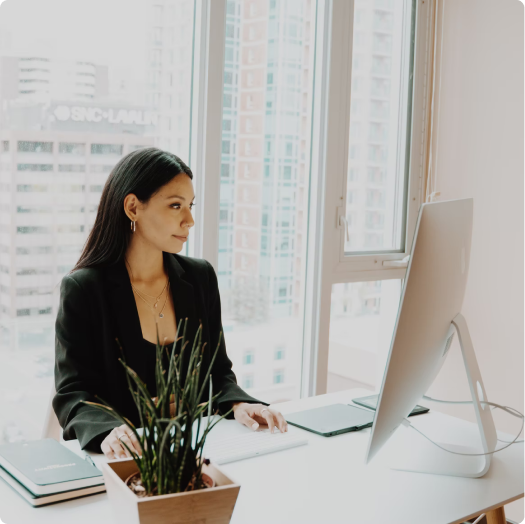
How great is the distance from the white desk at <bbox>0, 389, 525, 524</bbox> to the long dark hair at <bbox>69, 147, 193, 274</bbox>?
58 centimetres

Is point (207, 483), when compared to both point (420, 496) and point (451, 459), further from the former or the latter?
point (451, 459)

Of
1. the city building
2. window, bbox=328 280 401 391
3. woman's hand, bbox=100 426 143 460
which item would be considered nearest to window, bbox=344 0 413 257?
window, bbox=328 280 401 391

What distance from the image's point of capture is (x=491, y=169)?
294 centimetres

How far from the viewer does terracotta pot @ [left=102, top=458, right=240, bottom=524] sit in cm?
91

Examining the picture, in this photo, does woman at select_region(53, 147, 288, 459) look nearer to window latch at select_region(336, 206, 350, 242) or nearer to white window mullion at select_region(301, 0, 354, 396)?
white window mullion at select_region(301, 0, 354, 396)

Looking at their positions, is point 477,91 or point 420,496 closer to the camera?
point 420,496

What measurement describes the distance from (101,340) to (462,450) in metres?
0.94

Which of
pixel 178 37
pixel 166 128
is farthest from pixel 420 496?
pixel 178 37

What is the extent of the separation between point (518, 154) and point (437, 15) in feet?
2.69

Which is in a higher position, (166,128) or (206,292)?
(166,128)

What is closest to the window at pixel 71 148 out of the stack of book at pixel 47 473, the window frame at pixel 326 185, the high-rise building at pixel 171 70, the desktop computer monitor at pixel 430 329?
the high-rise building at pixel 171 70

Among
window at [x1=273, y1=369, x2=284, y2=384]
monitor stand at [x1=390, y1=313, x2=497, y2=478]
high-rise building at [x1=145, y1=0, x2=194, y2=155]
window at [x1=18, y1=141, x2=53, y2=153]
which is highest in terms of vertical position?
high-rise building at [x1=145, y1=0, x2=194, y2=155]

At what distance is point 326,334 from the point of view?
2.93m

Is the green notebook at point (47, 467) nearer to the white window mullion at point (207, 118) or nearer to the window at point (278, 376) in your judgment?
the white window mullion at point (207, 118)
